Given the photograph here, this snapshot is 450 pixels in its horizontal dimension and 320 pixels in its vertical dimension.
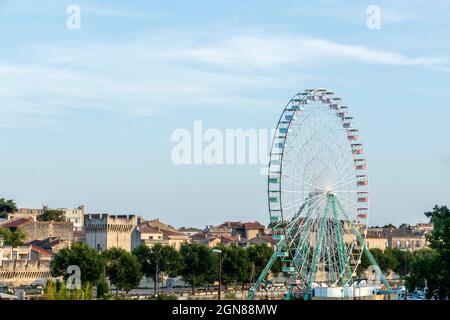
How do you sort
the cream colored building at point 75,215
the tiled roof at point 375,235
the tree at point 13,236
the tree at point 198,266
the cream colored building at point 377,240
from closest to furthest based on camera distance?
1. the tree at point 198,266
2. the tree at point 13,236
3. the cream colored building at point 75,215
4. the cream colored building at point 377,240
5. the tiled roof at point 375,235

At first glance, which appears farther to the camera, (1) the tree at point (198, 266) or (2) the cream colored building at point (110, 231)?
(2) the cream colored building at point (110, 231)

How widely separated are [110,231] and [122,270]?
24383 mm

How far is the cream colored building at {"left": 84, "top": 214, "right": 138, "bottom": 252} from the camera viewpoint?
11631cm

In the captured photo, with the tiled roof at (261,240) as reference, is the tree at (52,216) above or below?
above

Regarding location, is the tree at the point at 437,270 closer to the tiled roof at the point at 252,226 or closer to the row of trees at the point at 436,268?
the row of trees at the point at 436,268

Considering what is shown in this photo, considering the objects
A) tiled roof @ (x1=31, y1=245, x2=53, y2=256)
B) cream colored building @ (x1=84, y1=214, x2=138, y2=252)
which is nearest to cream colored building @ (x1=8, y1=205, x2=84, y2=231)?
cream colored building @ (x1=84, y1=214, x2=138, y2=252)

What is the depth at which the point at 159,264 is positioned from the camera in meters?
101

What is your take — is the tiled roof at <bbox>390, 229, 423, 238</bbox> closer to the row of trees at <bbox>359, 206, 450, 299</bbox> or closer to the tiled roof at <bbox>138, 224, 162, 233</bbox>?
the tiled roof at <bbox>138, 224, 162, 233</bbox>

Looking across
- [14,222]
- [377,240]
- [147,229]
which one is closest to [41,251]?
[147,229]

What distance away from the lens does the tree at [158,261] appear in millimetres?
101312

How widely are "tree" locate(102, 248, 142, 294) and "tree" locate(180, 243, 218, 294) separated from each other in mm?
8978

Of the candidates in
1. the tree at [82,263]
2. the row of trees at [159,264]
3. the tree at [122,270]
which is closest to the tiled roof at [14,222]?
the row of trees at [159,264]

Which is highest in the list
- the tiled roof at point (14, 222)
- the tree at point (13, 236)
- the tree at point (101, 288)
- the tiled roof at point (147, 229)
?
the tiled roof at point (14, 222)

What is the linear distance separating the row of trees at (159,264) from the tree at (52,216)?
43.6m
